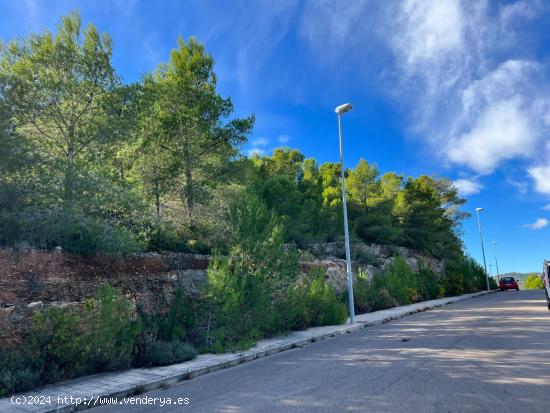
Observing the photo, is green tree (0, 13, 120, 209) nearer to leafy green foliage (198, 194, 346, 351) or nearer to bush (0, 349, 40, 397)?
leafy green foliage (198, 194, 346, 351)

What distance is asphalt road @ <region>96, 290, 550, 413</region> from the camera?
5.79 meters

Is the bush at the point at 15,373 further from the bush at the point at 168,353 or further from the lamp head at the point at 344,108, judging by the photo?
the lamp head at the point at 344,108

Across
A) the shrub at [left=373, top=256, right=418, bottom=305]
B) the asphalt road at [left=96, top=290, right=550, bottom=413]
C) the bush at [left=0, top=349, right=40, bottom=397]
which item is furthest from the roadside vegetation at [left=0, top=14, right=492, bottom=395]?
the shrub at [left=373, top=256, right=418, bottom=305]

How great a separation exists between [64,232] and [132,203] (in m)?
2.58

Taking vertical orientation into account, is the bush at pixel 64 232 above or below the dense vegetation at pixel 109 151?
below

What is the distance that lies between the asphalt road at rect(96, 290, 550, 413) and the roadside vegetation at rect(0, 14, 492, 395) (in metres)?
2.13

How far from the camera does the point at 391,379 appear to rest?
7.17 m

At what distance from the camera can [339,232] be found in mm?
33750

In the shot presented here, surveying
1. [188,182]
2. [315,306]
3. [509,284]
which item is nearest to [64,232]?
[188,182]

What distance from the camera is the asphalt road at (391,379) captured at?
5.79 m

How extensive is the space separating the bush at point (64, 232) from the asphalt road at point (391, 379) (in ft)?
17.3

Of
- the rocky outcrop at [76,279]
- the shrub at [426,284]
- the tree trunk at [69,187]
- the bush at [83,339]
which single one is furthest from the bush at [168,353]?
the shrub at [426,284]

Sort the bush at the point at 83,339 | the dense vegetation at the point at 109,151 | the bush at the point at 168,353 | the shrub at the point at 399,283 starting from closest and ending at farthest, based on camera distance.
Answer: the bush at the point at 83,339, the bush at the point at 168,353, the dense vegetation at the point at 109,151, the shrub at the point at 399,283

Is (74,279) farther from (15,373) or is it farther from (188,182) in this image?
(188,182)
